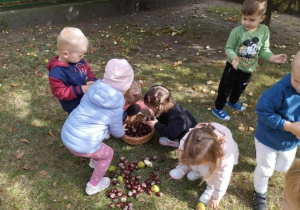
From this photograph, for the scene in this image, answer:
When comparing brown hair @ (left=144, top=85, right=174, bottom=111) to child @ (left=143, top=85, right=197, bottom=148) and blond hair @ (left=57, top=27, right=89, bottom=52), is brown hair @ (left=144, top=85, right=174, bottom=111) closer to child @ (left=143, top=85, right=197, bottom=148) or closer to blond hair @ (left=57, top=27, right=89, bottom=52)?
child @ (left=143, top=85, right=197, bottom=148)

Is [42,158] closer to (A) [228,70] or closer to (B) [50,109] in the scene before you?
(B) [50,109]

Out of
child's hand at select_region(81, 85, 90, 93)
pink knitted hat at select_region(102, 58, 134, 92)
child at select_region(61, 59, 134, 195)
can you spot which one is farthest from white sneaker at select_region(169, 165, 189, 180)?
child's hand at select_region(81, 85, 90, 93)

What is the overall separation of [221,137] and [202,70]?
3.14 meters

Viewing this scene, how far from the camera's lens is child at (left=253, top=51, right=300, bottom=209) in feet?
7.52

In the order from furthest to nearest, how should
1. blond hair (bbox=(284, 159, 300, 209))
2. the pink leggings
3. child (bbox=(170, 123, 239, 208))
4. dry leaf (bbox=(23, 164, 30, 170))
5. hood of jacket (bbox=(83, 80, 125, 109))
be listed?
dry leaf (bbox=(23, 164, 30, 170)) < the pink leggings < hood of jacket (bbox=(83, 80, 125, 109)) < child (bbox=(170, 123, 239, 208)) < blond hair (bbox=(284, 159, 300, 209))

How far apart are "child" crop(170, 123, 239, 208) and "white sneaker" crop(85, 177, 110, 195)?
919mm

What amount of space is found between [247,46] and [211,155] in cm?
Result: 176

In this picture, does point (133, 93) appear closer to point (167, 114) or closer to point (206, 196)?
point (167, 114)

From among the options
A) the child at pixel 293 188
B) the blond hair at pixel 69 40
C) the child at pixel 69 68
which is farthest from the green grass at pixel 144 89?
the child at pixel 293 188

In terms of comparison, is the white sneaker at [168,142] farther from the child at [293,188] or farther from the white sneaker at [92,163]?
the child at [293,188]

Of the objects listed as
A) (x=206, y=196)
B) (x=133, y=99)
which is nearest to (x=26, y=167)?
(x=133, y=99)

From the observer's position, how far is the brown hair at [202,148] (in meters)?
2.40

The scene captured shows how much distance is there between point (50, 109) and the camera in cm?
429

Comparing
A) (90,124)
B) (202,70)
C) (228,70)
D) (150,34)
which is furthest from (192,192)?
(150,34)
